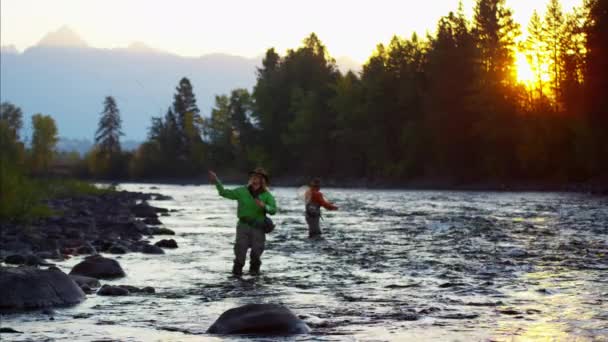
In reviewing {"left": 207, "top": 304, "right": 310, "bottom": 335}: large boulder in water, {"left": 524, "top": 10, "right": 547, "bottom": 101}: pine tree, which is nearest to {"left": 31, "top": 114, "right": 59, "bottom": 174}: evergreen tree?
{"left": 524, "top": 10, "right": 547, "bottom": 101}: pine tree

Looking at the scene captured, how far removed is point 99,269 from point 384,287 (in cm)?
557

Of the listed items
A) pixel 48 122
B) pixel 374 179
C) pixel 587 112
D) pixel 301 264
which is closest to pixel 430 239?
pixel 301 264

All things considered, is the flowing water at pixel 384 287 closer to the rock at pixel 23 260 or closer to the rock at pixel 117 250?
the rock at pixel 23 260

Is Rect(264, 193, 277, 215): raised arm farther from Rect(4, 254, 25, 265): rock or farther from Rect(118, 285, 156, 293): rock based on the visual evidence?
Rect(4, 254, 25, 265): rock

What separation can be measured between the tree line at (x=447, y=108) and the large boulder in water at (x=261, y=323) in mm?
54482

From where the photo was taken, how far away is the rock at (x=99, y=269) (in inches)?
677

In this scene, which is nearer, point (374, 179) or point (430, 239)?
point (430, 239)

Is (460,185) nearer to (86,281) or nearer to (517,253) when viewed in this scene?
(517,253)

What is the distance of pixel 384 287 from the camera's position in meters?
15.4

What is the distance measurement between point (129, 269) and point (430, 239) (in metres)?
9.71

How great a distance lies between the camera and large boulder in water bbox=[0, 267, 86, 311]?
43.1 ft

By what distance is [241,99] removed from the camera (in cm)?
12838

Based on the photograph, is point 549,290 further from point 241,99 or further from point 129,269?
point 241,99

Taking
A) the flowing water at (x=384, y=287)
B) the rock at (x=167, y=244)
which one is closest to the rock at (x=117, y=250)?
the flowing water at (x=384, y=287)
